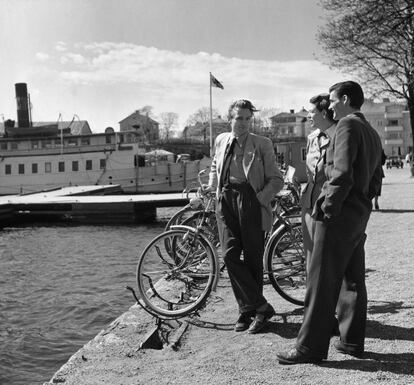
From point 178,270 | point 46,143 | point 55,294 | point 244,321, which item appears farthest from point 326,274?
point 46,143

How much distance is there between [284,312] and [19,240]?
15700mm

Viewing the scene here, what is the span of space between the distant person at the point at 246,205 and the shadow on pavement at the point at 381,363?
3.46ft

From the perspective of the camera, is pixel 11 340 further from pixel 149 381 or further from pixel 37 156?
pixel 37 156

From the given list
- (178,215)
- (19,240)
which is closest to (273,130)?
(19,240)

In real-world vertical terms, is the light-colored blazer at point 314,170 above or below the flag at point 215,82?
below

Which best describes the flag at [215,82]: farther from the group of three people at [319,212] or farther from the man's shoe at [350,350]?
the man's shoe at [350,350]

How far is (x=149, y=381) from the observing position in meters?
3.82

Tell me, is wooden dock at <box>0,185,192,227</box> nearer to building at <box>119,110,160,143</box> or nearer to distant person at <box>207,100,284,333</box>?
distant person at <box>207,100,284,333</box>

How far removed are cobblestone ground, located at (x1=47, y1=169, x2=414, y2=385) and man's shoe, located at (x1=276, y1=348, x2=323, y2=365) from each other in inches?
1.6

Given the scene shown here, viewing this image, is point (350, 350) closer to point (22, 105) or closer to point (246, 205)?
point (246, 205)

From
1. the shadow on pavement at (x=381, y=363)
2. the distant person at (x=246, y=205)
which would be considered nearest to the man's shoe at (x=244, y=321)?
the distant person at (x=246, y=205)

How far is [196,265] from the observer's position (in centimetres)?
573

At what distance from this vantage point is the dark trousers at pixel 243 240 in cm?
483

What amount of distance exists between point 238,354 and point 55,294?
247 inches
